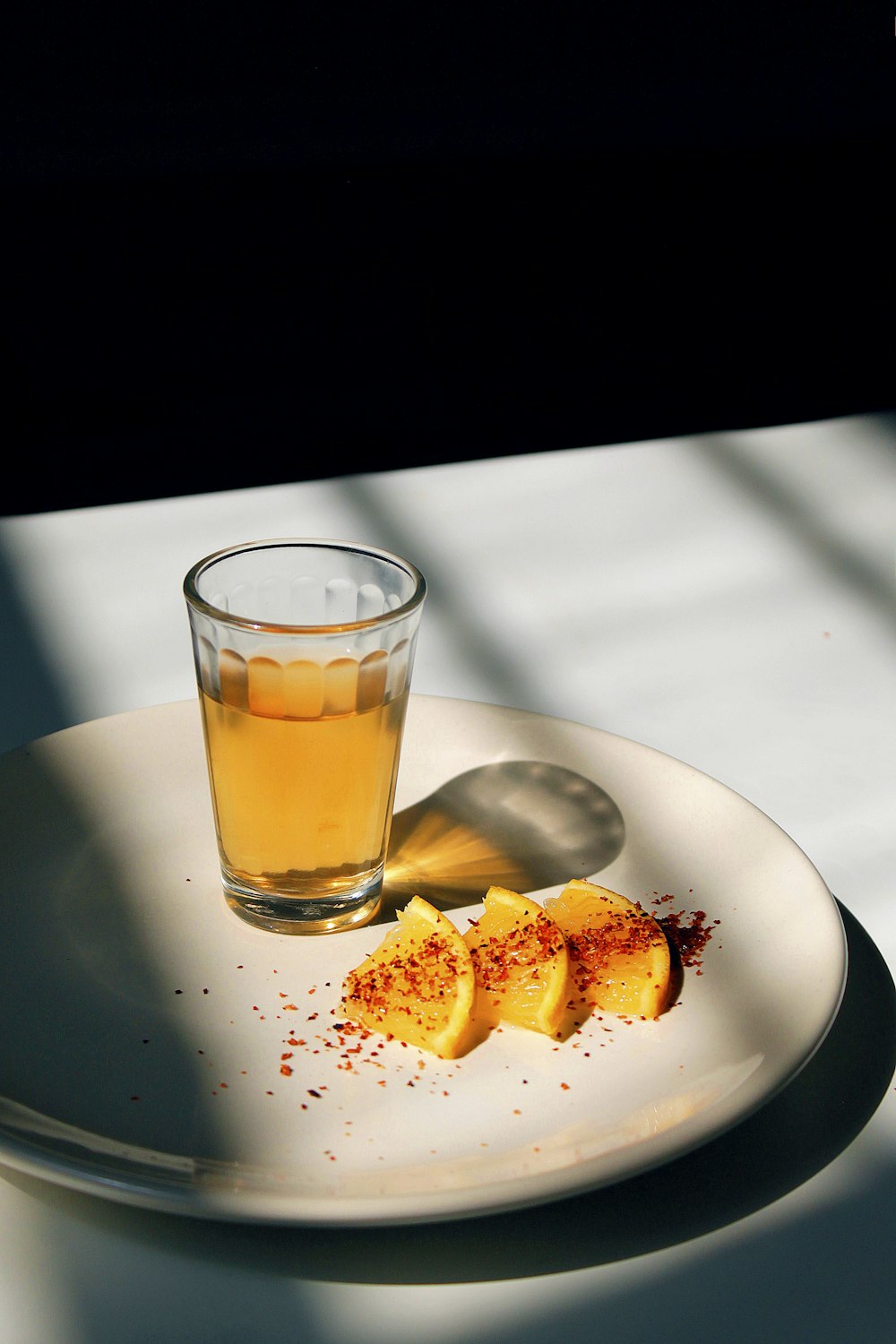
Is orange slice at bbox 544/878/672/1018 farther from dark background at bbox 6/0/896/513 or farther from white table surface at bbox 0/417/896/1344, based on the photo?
dark background at bbox 6/0/896/513

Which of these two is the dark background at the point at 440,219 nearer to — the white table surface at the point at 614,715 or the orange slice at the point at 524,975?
the white table surface at the point at 614,715

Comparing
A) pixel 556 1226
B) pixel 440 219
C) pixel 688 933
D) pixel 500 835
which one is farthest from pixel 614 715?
pixel 440 219

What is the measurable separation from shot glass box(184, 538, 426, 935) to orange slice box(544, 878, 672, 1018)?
0.13 metres

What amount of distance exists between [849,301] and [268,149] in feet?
4.23

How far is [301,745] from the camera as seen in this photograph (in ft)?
2.68

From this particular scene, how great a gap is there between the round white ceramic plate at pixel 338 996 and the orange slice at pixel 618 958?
1 cm

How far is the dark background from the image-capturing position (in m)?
2.50

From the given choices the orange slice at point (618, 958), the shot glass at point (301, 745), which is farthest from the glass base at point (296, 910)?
the orange slice at point (618, 958)

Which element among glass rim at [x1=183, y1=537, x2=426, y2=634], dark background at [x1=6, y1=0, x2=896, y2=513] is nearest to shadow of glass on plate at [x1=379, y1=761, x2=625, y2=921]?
glass rim at [x1=183, y1=537, x2=426, y2=634]

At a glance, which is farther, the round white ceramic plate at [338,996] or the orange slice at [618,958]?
the orange slice at [618,958]

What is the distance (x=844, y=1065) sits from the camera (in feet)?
2.45

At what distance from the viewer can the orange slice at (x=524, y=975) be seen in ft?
2.37

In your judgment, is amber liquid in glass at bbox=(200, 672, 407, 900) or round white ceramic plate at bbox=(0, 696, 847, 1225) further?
amber liquid in glass at bbox=(200, 672, 407, 900)

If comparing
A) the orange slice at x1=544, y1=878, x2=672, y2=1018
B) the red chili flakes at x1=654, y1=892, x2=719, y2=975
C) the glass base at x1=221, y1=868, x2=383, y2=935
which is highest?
the orange slice at x1=544, y1=878, x2=672, y2=1018
